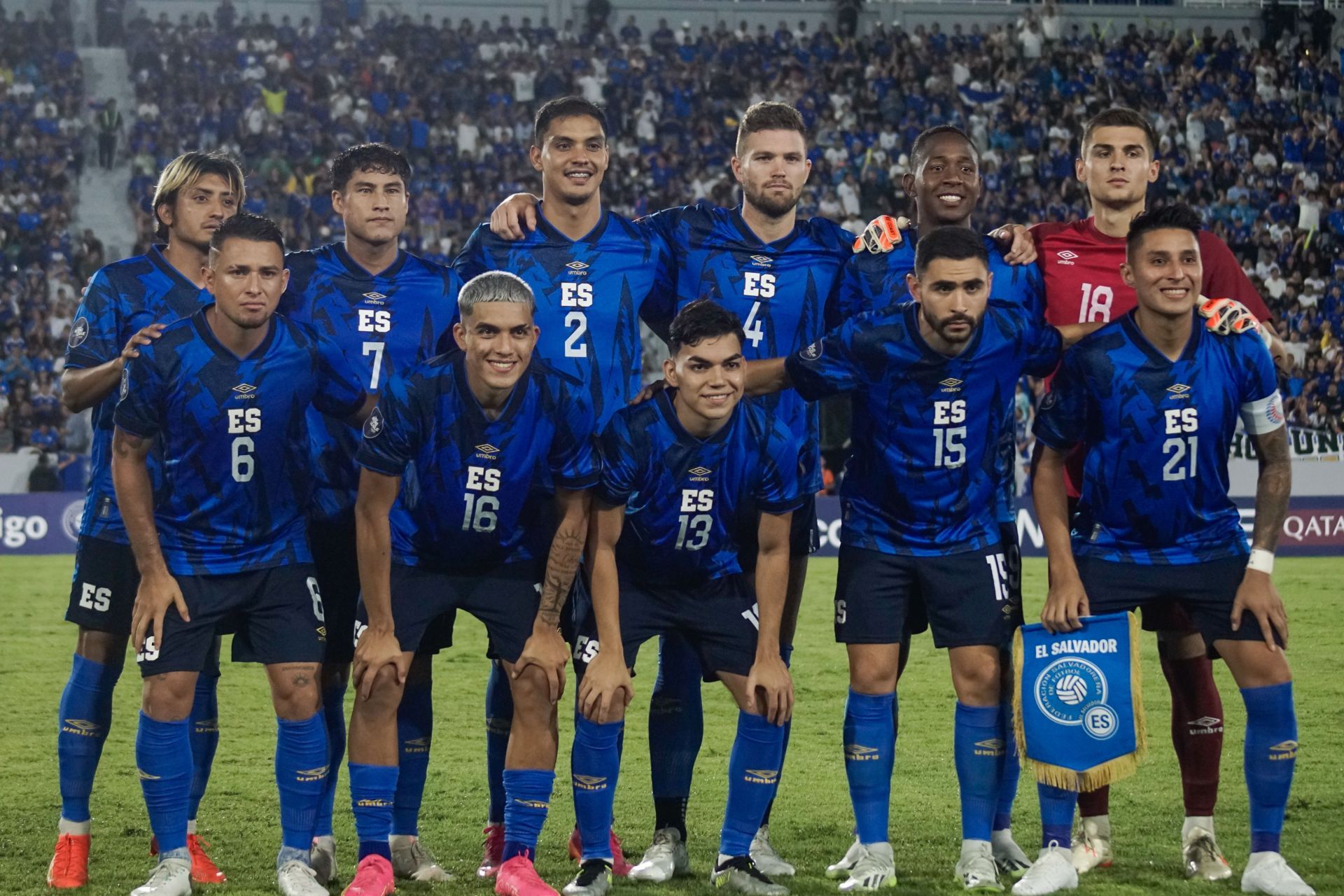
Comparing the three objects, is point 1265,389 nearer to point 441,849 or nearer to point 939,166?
point 939,166

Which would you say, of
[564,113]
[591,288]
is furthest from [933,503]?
[564,113]

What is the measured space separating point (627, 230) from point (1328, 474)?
13782 mm

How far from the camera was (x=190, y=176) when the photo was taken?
18.3 ft

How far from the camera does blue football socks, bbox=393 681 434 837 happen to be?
17.8 ft

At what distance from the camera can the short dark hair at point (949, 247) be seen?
5.05m

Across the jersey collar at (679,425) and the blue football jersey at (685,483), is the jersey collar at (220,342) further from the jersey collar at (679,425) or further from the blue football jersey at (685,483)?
the jersey collar at (679,425)

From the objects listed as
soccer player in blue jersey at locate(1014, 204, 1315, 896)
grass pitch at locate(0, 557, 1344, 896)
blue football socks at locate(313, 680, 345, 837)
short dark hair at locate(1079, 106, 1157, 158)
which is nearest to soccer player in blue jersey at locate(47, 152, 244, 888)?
grass pitch at locate(0, 557, 1344, 896)

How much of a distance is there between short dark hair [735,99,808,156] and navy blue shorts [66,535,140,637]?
277cm

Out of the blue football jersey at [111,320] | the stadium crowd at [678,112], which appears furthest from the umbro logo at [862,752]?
the stadium crowd at [678,112]

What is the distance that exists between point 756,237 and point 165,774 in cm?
289

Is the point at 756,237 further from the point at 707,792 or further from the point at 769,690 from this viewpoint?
the point at 707,792

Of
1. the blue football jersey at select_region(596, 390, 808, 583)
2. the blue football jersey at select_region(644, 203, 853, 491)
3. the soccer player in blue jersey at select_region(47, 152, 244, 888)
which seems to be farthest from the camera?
the blue football jersey at select_region(644, 203, 853, 491)

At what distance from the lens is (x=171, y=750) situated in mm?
4980

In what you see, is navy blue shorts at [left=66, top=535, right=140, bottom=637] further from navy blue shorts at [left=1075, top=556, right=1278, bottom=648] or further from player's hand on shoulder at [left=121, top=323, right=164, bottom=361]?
navy blue shorts at [left=1075, top=556, right=1278, bottom=648]
